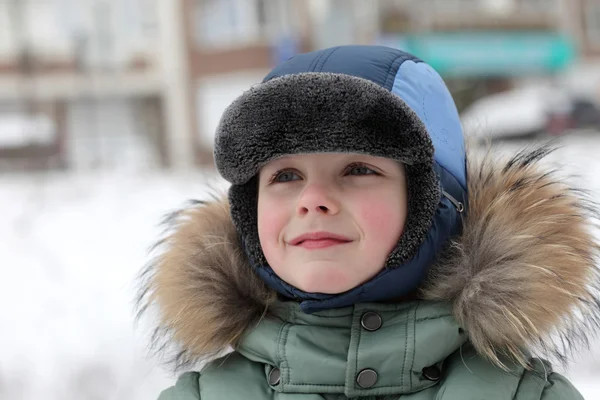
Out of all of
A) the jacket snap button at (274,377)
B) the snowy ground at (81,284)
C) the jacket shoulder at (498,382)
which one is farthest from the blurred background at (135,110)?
the jacket snap button at (274,377)

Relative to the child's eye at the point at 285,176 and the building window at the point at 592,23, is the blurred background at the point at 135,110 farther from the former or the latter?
the child's eye at the point at 285,176

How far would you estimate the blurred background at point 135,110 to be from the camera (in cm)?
322

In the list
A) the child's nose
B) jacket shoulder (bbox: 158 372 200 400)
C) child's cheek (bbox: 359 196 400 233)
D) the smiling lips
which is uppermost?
the child's nose

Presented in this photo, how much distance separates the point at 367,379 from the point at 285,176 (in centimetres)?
32

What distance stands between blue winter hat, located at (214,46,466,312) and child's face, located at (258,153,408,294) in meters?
0.03

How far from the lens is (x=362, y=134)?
105cm

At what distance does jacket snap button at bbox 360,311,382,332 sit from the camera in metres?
1.14

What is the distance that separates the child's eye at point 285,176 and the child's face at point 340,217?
0.01m

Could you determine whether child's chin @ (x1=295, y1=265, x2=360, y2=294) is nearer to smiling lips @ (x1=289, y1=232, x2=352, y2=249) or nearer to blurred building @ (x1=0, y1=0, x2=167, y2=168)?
smiling lips @ (x1=289, y1=232, x2=352, y2=249)

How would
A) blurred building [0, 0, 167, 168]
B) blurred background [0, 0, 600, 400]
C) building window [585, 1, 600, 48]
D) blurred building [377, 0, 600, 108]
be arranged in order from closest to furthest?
blurred background [0, 0, 600, 400] < blurred building [0, 0, 167, 168] < blurred building [377, 0, 600, 108] < building window [585, 1, 600, 48]

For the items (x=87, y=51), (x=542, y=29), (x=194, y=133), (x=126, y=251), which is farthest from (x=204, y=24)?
(x=126, y=251)

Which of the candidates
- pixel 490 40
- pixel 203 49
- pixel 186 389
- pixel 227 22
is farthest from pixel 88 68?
pixel 186 389

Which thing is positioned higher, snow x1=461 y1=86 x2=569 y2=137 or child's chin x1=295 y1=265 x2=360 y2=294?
child's chin x1=295 y1=265 x2=360 y2=294

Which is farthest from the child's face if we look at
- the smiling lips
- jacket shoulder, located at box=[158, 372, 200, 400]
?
jacket shoulder, located at box=[158, 372, 200, 400]
